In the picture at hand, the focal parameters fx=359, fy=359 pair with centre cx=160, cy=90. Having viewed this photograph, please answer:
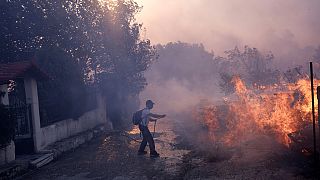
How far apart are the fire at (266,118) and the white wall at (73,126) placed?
22.1 ft

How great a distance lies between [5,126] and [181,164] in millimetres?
5626

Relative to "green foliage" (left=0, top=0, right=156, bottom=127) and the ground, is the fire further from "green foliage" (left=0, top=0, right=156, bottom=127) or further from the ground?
"green foliage" (left=0, top=0, right=156, bottom=127)

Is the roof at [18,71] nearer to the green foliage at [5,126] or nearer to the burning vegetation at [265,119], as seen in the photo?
the green foliage at [5,126]

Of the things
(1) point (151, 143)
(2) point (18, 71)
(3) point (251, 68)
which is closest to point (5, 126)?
(2) point (18, 71)

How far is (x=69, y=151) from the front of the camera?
15211mm

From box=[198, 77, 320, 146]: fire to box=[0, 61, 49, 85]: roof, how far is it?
302 inches

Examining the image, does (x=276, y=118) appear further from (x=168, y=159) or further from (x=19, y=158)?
(x=19, y=158)

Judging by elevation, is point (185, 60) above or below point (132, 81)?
above

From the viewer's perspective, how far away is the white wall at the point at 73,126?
14734 millimetres

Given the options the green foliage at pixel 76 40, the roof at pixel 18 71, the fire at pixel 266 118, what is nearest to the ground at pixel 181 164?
the fire at pixel 266 118

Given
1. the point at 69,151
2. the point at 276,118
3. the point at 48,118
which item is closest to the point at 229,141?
the point at 276,118

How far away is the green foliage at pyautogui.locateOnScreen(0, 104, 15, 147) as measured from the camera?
1112cm

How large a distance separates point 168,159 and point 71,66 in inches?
386

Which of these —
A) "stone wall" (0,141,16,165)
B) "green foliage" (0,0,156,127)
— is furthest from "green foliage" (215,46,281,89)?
"stone wall" (0,141,16,165)
